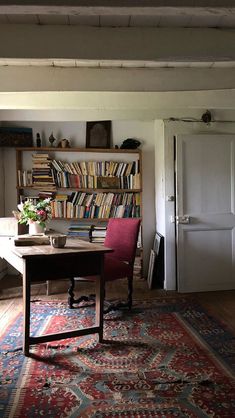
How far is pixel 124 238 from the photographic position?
3.75 metres

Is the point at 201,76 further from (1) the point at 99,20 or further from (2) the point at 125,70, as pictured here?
(1) the point at 99,20

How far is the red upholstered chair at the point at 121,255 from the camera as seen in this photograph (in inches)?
137

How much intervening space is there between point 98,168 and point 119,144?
512 millimetres

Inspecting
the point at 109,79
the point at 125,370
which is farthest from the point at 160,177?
the point at 125,370

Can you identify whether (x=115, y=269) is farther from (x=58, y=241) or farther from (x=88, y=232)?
(x=88, y=232)

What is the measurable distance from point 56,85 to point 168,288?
2.84 m

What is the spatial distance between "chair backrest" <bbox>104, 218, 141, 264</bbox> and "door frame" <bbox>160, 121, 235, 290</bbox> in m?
0.75

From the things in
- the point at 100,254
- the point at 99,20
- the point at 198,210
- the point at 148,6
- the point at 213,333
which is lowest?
the point at 213,333

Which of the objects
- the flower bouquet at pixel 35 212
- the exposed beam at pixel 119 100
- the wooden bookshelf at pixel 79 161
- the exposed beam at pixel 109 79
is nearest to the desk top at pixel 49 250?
the flower bouquet at pixel 35 212

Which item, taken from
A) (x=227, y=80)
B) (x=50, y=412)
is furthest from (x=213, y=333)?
(x=227, y=80)

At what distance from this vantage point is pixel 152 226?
516 centimetres

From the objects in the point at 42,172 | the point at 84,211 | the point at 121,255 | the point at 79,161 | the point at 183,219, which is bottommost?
the point at 121,255

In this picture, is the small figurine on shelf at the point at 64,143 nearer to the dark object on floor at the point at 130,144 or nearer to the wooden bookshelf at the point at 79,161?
the wooden bookshelf at the point at 79,161

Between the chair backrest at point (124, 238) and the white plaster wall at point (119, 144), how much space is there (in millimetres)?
1304
